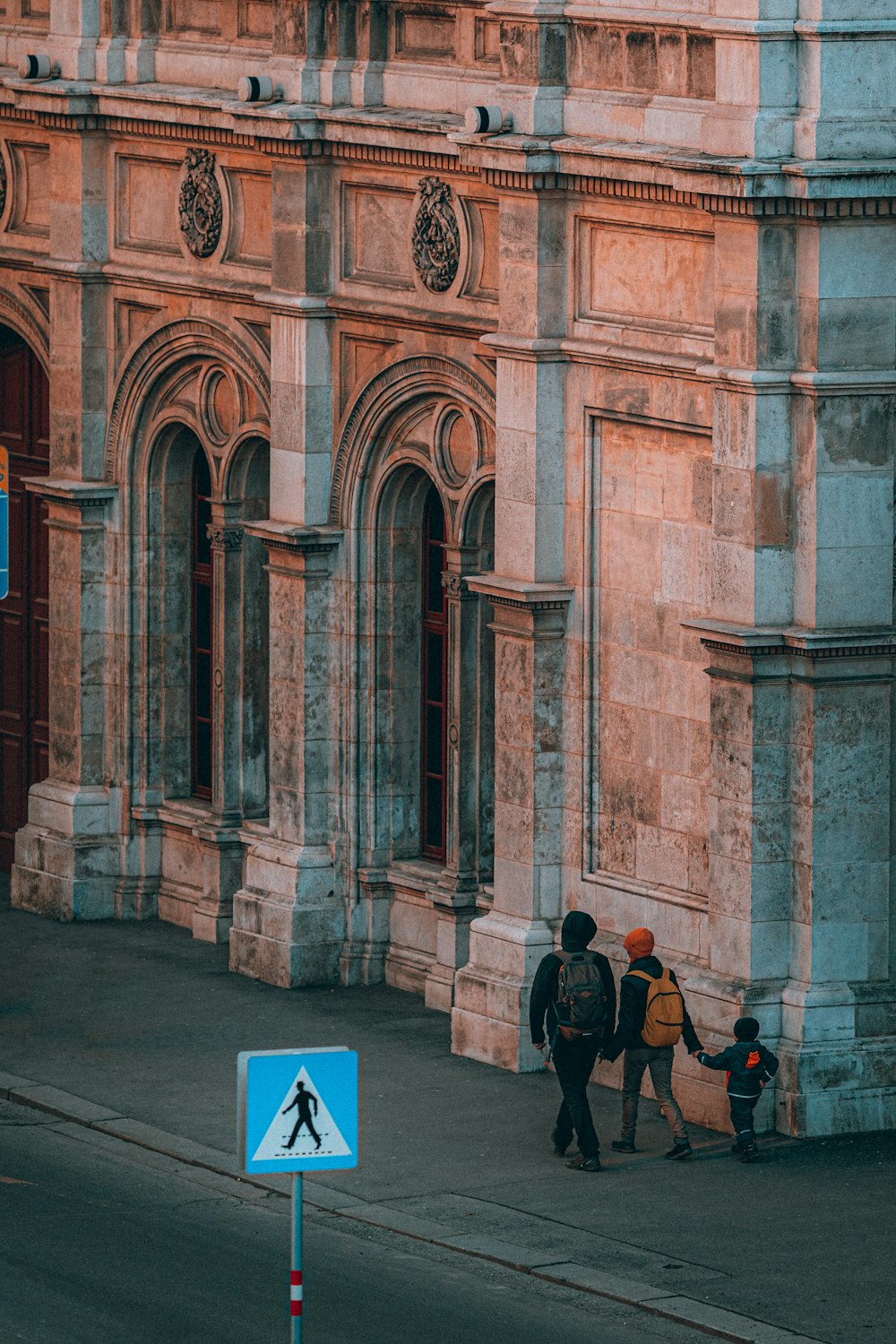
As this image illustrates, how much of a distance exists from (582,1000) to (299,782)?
5.88m

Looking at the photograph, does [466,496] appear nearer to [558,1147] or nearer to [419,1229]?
[558,1147]

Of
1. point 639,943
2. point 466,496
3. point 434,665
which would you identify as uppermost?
point 466,496

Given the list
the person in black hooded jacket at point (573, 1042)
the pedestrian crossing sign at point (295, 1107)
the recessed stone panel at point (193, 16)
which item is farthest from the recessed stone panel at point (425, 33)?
the pedestrian crossing sign at point (295, 1107)

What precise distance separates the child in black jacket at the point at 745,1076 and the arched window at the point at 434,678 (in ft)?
17.9

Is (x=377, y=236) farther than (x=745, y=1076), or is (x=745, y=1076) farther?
(x=377, y=236)

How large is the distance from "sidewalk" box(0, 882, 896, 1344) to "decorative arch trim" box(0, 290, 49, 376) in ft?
18.0

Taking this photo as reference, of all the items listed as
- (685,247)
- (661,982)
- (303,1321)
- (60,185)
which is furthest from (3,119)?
(303,1321)

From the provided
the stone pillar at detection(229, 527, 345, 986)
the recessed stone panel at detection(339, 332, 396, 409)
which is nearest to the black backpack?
the stone pillar at detection(229, 527, 345, 986)

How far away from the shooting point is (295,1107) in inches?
723

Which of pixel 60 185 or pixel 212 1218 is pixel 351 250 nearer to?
pixel 60 185

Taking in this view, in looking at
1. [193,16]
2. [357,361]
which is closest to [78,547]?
[357,361]

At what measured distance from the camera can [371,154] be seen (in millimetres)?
29156

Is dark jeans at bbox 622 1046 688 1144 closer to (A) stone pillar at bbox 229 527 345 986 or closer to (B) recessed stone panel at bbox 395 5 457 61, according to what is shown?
(A) stone pillar at bbox 229 527 345 986

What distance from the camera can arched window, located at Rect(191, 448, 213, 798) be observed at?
3262cm
